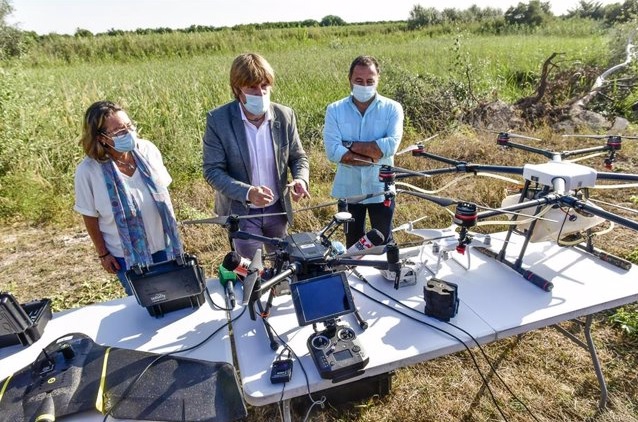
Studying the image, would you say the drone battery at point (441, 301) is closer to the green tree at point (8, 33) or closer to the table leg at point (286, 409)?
the table leg at point (286, 409)

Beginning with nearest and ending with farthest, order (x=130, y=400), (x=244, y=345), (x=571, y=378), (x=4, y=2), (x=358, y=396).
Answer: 1. (x=130, y=400)
2. (x=244, y=345)
3. (x=358, y=396)
4. (x=571, y=378)
5. (x=4, y=2)

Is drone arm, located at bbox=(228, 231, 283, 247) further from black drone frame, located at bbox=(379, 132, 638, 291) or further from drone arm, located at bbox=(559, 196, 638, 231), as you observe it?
drone arm, located at bbox=(559, 196, 638, 231)

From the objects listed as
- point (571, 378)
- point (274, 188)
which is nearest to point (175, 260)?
point (274, 188)

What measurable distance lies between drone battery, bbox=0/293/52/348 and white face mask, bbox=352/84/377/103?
229 cm

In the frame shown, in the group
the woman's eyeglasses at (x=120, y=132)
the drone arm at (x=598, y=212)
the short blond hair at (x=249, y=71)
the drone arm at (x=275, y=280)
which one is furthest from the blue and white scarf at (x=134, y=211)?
the drone arm at (x=598, y=212)

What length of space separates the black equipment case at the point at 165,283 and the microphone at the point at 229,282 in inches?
6.4

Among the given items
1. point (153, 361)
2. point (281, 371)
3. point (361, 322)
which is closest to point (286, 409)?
point (281, 371)

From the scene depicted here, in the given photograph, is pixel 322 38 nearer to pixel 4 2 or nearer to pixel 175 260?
pixel 4 2

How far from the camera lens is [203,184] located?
559 cm

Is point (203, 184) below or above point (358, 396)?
above

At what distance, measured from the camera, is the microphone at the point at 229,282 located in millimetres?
2041

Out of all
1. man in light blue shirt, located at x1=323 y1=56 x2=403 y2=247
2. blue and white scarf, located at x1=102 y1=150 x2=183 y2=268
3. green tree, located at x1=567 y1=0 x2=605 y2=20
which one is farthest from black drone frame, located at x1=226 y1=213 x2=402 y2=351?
green tree, located at x1=567 y1=0 x2=605 y2=20

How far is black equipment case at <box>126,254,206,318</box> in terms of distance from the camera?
1831 millimetres

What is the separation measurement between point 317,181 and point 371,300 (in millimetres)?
3889
